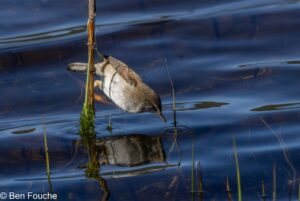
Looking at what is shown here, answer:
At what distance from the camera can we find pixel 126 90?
9578 mm

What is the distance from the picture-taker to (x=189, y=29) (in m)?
12.8

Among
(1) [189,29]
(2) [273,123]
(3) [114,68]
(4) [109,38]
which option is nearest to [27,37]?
(4) [109,38]

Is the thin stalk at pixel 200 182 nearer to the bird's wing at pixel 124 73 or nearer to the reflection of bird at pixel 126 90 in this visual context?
the reflection of bird at pixel 126 90

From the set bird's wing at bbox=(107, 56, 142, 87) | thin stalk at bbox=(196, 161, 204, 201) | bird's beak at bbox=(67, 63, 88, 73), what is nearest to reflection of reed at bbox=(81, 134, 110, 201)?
bird's wing at bbox=(107, 56, 142, 87)

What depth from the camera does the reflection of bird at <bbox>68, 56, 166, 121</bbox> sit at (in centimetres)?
947

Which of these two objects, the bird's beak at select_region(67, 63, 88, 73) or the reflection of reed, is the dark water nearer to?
the reflection of reed

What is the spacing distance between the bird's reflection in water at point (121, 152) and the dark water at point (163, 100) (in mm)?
13

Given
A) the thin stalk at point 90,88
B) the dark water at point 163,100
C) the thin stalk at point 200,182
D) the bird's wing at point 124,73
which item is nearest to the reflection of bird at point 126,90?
the bird's wing at point 124,73

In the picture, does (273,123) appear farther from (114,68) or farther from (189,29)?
(189,29)

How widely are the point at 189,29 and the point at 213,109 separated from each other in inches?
104

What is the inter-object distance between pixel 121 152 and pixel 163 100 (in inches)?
68.9

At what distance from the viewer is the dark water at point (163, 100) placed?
8516 millimetres

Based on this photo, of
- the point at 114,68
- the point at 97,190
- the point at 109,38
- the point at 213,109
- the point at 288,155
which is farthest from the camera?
the point at 109,38

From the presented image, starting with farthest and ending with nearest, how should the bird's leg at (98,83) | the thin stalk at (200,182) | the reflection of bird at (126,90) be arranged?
the bird's leg at (98,83) < the reflection of bird at (126,90) < the thin stalk at (200,182)
